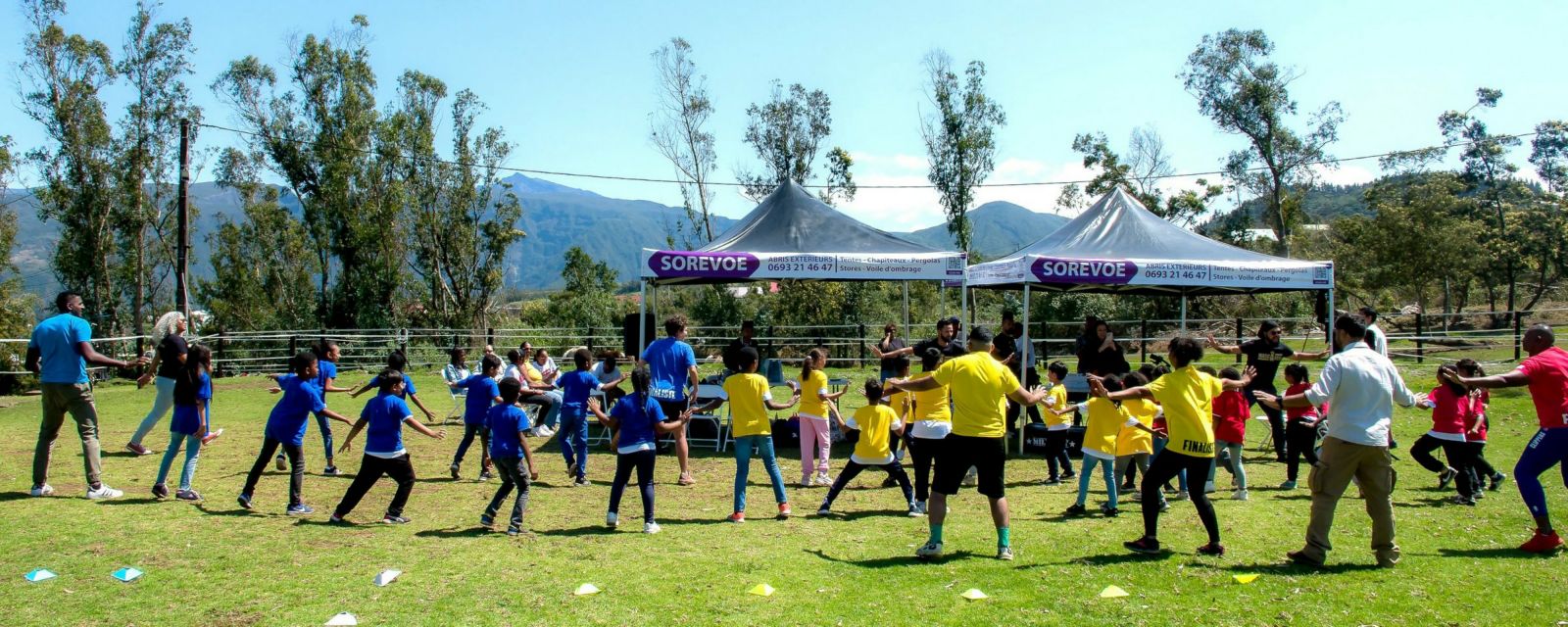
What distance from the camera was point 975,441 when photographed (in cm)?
621

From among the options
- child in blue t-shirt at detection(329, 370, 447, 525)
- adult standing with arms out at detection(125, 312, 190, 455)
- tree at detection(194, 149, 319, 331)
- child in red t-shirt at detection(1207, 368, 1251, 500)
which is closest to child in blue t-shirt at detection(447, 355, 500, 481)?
child in blue t-shirt at detection(329, 370, 447, 525)

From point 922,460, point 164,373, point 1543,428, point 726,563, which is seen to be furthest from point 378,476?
point 1543,428

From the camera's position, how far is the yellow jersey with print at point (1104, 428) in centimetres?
787

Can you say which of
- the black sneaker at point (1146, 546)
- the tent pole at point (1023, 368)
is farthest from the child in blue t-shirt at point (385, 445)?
the tent pole at point (1023, 368)

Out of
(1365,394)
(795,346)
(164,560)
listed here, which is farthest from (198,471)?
(795,346)

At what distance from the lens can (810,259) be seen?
12.9m

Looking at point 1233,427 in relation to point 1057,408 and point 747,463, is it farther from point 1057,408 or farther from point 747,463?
point 747,463

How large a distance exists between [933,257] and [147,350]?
20.2m

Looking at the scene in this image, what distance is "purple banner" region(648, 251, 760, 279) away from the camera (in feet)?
40.7

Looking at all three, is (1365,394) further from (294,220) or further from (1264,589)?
(294,220)

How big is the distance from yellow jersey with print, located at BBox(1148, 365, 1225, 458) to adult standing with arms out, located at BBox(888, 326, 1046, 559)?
1.09 metres

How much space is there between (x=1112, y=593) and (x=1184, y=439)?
55.9 inches

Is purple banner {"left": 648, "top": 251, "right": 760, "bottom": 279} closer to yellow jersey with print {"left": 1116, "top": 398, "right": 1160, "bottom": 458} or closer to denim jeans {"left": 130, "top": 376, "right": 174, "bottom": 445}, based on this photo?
denim jeans {"left": 130, "top": 376, "right": 174, "bottom": 445}

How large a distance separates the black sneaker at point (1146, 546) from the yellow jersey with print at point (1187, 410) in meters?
0.62
